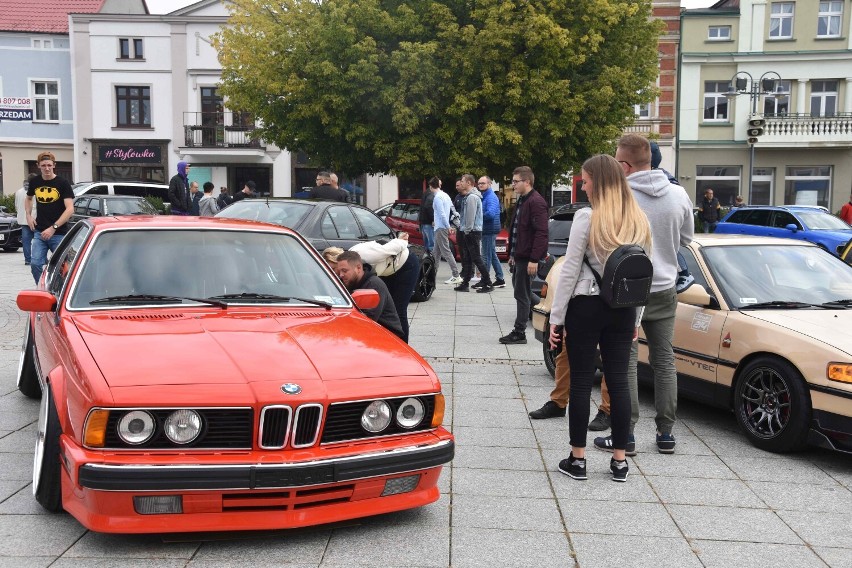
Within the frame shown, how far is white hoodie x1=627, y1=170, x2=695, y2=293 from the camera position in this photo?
548 cm

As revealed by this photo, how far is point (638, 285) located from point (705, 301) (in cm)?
179

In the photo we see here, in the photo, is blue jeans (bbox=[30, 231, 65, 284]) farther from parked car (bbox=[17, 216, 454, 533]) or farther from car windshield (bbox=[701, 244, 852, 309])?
car windshield (bbox=[701, 244, 852, 309])

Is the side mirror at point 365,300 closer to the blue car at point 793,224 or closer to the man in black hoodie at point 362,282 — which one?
the man in black hoodie at point 362,282

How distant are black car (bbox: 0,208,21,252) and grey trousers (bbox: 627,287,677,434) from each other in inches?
806

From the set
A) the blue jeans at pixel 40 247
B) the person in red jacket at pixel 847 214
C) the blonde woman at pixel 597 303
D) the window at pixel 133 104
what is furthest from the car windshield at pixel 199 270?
Answer: the window at pixel 133 104

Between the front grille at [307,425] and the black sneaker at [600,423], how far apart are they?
2.79 metres

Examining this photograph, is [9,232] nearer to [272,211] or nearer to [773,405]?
[272,211]

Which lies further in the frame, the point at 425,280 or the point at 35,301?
the point at 425,280

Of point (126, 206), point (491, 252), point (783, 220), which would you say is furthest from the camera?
point (126, 206)

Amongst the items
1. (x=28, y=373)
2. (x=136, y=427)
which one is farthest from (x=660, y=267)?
(x=28, y=373)

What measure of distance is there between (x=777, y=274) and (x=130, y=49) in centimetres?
3619

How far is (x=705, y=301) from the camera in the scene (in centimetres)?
629

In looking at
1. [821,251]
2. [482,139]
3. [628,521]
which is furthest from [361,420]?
[482,139]

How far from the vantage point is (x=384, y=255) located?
6.70m
